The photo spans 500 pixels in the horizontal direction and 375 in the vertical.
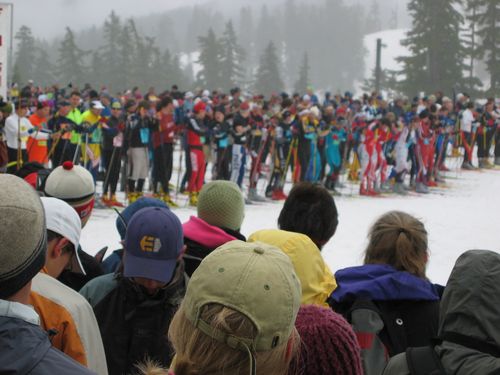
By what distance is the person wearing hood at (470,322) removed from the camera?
2.10 m

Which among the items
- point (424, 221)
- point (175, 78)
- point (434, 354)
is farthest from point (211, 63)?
point (434, 354)

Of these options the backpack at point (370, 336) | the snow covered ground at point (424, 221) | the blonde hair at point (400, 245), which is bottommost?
the snow covered ground at point (424, 221)

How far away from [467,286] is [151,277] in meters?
1.25

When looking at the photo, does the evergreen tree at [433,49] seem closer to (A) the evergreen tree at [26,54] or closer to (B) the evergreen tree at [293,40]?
(A) the evergreen tree at [26,54]

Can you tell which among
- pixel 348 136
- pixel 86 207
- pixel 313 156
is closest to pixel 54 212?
pixel 86 207

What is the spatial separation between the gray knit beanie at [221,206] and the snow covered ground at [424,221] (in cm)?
441

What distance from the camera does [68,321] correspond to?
207 cm

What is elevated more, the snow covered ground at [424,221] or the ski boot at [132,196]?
the ski boot at [132,196]

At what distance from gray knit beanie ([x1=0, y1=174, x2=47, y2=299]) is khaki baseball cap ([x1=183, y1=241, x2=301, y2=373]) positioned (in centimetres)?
37

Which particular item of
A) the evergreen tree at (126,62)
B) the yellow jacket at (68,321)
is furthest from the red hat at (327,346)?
the evergreen tree at (126,62)

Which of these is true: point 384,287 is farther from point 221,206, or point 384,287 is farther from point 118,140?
point 118,140

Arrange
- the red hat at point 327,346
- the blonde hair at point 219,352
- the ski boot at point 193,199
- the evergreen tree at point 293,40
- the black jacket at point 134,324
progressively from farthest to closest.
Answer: the evergreen tree at point 293,40 < the ski boot at point 193,199 < the black jacket at point 134,324 < the red hat at point 327,346 < the blonde hair at point 219,352

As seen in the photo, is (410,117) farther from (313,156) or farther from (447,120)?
(313,156)

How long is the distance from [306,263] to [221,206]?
0.94m
